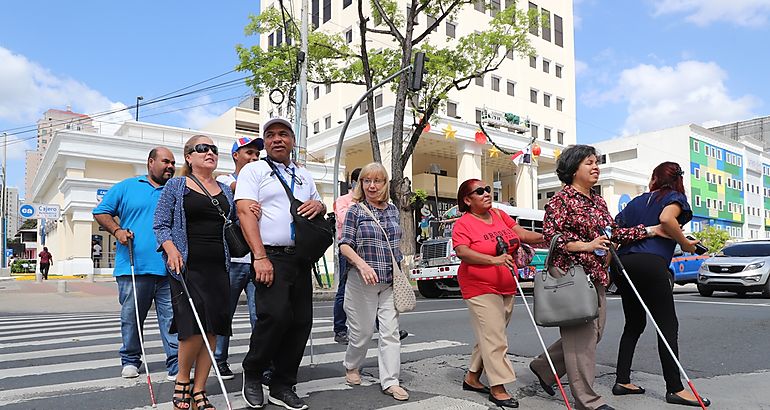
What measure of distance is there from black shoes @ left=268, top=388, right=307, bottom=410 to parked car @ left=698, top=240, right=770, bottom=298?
47.4ft

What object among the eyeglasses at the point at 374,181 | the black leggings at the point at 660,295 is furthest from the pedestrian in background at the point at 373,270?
the black leggings at the point at 660,295

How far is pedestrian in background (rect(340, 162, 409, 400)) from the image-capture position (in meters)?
4.64

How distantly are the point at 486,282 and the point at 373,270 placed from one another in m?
0.85

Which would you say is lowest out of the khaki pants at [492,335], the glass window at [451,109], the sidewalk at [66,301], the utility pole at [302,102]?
the sidewalk at [66,301]

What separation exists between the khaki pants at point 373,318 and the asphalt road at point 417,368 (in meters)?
0.26

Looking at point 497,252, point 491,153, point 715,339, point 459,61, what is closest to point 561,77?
point 491,153

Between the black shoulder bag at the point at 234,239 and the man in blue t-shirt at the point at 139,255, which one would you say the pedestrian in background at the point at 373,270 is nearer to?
the black shoulder bag at the point at 234,239

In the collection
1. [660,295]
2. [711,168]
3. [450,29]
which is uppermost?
[450,29]

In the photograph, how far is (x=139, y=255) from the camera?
522 centimetres

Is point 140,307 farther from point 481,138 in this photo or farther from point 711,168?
point 711,168

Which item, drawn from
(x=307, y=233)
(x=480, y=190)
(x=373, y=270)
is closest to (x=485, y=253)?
(x=480, y=190)

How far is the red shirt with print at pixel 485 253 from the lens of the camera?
4.41 metres

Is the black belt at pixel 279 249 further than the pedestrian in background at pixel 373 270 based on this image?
No

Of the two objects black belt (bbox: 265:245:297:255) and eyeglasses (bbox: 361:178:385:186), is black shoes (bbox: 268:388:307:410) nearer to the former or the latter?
black belt (bbox: 265:245:297:255)
